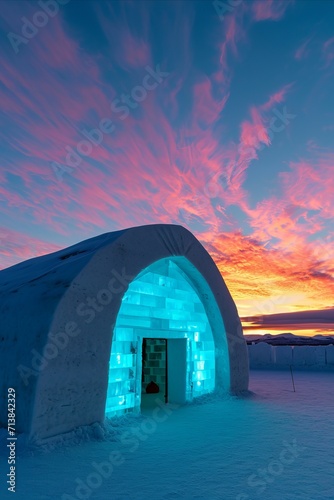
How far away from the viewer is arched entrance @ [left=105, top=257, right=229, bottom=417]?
765 centimetres

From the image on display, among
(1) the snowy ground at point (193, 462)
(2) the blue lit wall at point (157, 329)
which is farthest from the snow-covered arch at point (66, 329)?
(2) the blue lit wall at point (157, 329)

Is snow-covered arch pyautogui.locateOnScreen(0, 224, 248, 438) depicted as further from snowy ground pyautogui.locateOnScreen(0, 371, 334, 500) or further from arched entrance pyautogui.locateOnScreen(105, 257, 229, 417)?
arched entrance pyautogui.locateOnScreen(105, 257, 229, 417)

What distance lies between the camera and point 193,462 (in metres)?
5.14

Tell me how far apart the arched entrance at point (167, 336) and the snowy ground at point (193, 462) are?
79cm

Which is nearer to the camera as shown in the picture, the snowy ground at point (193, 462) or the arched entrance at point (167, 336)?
the snowy ground at point (193, 462)

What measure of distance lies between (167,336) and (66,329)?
3715mm

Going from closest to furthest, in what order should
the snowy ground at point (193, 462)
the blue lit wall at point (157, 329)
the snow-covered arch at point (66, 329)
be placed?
the snowy ground at point (193, 462) → the snow-covered arch at point (66, 329) → the blue lit wall at point (157, 329)

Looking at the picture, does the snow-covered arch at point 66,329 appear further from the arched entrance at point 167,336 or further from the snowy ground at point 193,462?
the arched entrance at point 167,336

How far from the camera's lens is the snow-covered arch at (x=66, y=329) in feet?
18.3

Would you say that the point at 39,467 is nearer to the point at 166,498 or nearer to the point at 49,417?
the point at 49,417

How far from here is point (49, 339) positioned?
18.6 feet

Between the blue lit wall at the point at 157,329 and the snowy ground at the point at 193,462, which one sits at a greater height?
the blue lit wall at the point at 157,329

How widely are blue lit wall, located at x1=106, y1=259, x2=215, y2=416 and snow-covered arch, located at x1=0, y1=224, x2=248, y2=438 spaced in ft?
2.53

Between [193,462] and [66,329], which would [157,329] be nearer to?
[66,329]
